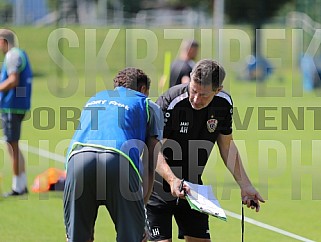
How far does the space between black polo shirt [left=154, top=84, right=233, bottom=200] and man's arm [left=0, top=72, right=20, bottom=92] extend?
5.60 metres

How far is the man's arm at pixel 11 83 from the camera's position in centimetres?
1227

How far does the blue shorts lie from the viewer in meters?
12.4

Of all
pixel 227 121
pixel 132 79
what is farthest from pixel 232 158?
pixel 132 79

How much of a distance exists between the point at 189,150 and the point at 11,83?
582cm

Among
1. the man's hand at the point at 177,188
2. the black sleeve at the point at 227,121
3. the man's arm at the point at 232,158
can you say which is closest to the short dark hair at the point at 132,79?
the man's hand at the point at 177,188

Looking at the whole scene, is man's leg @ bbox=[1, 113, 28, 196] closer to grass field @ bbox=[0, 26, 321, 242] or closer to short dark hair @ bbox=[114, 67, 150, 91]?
grass field @ bbox=[0, 26, 321, 242]

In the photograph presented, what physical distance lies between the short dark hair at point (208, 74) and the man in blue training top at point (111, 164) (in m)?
0.62

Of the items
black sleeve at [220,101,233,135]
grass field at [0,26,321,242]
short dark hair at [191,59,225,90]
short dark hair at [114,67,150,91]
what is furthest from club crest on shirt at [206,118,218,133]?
grass field at [0,26,321,242]

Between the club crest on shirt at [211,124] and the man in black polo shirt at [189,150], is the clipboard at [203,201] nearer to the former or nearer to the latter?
→ the man in black polo shirt at [189,150]

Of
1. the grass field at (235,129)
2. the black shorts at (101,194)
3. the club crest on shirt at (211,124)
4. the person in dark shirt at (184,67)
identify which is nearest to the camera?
the black shorts at (101,194)

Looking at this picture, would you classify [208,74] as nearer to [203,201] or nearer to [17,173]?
[203,201]

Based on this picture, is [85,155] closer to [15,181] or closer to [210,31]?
[15,181]

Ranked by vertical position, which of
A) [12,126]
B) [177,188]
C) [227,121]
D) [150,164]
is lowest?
[177,188]

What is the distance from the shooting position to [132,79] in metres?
6.19
